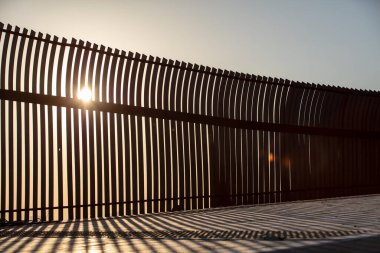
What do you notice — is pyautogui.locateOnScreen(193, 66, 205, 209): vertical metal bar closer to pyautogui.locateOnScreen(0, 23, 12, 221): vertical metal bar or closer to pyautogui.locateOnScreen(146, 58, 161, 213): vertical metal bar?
pyautogui.locateOnScreen(146, 58, 161, 213): vertical metal bar

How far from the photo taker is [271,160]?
1099cm

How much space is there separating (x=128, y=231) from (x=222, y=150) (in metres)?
4.13

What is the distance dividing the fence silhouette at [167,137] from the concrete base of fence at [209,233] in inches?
21.0

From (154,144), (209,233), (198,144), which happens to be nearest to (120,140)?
(154,144)

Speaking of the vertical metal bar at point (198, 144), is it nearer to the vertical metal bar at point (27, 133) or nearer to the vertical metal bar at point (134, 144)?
the vertical metal bar at point (134, 144)

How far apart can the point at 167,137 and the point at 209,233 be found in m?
3.60

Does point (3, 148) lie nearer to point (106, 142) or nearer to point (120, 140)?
point (106, 142)

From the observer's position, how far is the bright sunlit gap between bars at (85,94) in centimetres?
798

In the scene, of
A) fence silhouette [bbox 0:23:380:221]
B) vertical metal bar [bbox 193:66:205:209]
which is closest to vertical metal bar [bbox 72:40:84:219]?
fence silhouette [bbox 0:23:380:221]

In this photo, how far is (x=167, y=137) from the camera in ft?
29.9

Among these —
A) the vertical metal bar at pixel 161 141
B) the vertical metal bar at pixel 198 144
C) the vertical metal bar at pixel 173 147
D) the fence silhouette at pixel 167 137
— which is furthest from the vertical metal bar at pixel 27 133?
the vertical metal bar at pixel 198 144

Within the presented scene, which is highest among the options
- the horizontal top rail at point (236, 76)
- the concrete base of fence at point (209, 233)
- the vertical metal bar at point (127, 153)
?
the horizontal top rail at point (236, 76)

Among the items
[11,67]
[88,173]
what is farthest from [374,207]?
[11,67]

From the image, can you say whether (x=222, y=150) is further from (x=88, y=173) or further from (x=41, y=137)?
(x=41, y=137)
